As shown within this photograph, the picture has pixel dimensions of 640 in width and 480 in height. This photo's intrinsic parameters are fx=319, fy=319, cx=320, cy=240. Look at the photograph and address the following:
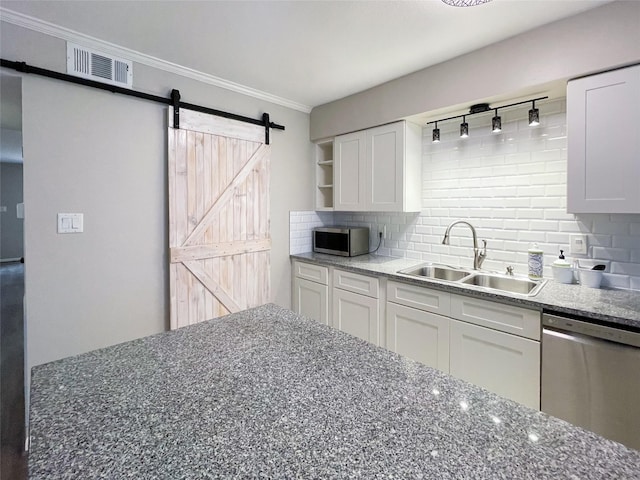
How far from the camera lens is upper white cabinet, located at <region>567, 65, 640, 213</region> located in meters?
1.64

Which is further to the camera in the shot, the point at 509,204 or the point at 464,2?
the point at 509,204

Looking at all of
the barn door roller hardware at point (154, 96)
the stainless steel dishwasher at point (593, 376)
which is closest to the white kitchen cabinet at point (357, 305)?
the stainless steel dishwasher at point (593, 376)

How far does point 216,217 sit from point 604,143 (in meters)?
2.57

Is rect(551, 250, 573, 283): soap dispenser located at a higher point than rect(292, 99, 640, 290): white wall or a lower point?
lower

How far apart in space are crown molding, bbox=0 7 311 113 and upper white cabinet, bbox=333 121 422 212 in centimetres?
89

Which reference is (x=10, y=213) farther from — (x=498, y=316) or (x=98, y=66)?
(x=498, y=316)

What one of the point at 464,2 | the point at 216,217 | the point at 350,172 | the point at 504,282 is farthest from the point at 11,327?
the point at 464,2

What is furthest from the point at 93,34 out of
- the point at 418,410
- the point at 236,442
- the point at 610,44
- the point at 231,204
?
the point at 610,44

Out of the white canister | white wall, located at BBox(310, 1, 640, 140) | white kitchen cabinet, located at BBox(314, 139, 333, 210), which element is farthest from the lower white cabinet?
white kitchen cabinet, located at BBox(314, 139, 333, 210)

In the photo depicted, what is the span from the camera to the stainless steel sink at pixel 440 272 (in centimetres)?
254

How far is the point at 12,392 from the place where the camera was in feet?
8.01

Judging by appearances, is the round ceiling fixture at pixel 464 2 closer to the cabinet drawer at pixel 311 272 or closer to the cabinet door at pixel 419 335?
the cabinet door at pixel 419 335

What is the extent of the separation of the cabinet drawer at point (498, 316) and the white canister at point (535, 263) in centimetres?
55

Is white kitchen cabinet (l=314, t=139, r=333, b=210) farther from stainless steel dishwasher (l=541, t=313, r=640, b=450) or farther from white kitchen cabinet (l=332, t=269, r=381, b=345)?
stainless steel dishwasher (l=541, t=313, r=640, b=450)
